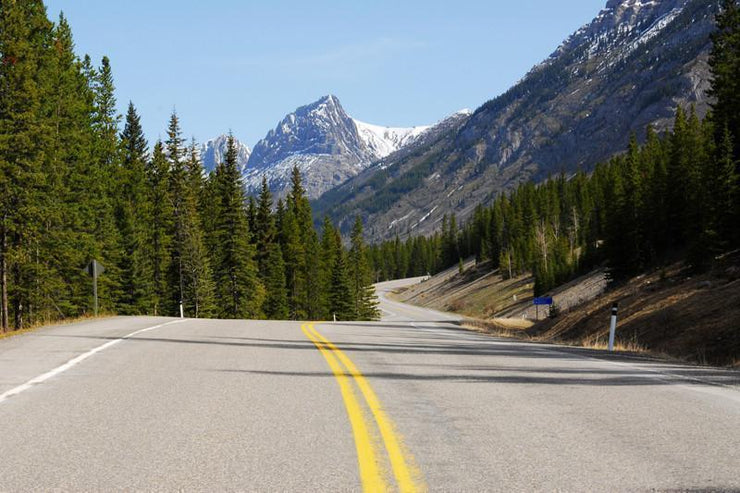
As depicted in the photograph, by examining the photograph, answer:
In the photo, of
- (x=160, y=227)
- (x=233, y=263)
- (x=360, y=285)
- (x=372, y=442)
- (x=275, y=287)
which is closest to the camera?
(x=372, y=442)

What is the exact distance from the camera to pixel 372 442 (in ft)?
18.4

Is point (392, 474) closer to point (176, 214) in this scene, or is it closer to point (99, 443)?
point (99, 443)

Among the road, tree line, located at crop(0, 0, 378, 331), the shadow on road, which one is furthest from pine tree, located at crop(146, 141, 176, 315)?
the road

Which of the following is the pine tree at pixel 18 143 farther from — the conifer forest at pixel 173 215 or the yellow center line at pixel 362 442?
the yellow center line at pixel 362 442

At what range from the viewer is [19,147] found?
30.2 m

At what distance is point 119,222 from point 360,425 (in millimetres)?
46117

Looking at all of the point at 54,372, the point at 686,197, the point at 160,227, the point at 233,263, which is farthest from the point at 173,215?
the point at 54,372

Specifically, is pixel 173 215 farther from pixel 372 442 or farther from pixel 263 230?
pixel 372 442

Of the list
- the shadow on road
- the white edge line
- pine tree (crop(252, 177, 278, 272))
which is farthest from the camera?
pine tree (crop(252, 177, 278, 272))

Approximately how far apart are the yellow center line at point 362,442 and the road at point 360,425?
0.02 m

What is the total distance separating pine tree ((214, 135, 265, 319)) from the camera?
60888 millimetres

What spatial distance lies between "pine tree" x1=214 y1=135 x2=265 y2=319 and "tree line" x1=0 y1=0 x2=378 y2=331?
12 centimetres

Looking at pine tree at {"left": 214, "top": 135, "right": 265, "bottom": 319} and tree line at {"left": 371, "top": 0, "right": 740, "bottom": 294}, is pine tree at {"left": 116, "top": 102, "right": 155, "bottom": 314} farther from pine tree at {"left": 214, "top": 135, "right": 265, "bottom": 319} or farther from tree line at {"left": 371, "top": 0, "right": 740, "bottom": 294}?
tree line at {"left": 371, "top": 0, "right": 740, "bottom": 294}

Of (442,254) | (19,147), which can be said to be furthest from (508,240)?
(19,147)
